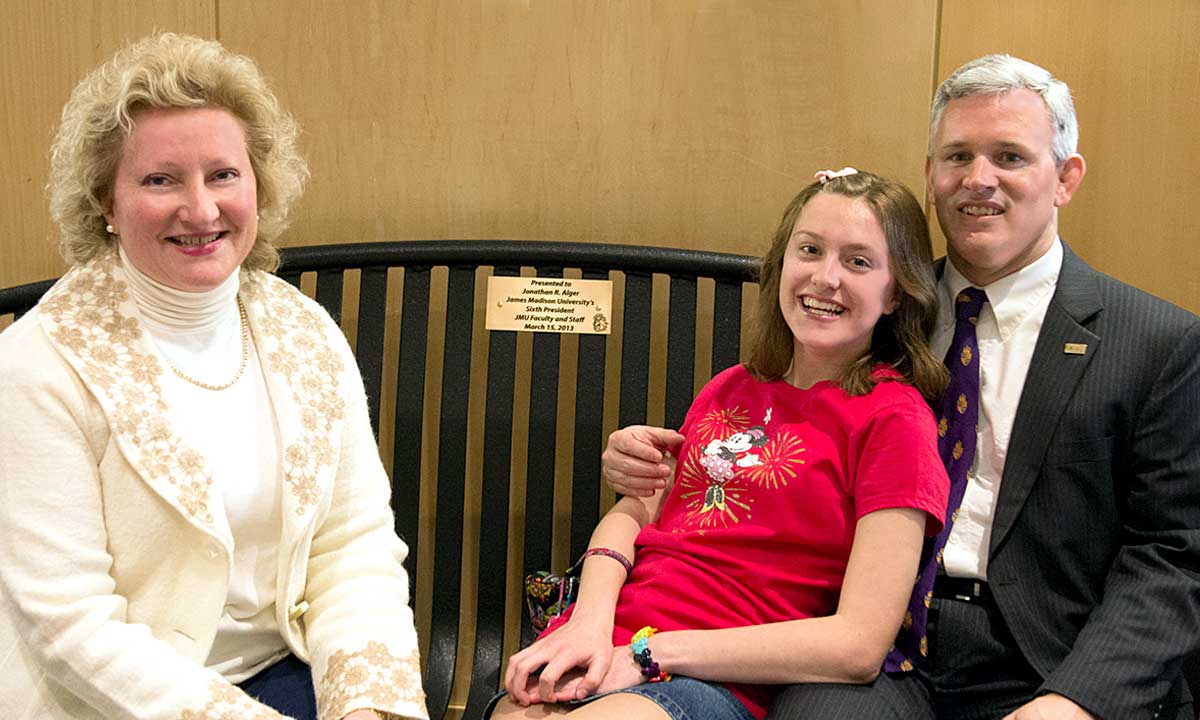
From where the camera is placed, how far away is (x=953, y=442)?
6.08 ft

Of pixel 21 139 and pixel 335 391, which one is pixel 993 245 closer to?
pixel 335 391

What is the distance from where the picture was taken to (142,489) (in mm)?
1575

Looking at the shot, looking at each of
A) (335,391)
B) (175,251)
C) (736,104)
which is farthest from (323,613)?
(736,104)

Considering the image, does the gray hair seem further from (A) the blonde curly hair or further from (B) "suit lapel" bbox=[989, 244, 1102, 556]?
(A) the blonde curly hair

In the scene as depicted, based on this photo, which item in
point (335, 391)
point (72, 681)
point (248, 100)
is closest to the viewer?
point (72, 681)

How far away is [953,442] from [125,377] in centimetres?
123

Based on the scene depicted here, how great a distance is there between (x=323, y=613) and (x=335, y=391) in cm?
34

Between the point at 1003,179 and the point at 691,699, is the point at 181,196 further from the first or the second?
the point at 1003,179

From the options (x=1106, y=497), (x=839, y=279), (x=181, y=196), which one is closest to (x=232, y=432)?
(x=181, y=196)

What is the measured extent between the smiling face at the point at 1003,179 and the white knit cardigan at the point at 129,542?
41.1 inches

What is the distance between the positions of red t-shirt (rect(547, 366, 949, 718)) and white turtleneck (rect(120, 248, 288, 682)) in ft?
1.56

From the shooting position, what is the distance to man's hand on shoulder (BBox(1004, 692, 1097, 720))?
162cm

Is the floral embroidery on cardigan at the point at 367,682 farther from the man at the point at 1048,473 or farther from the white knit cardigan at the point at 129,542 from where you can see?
the man at the point at 1048,473

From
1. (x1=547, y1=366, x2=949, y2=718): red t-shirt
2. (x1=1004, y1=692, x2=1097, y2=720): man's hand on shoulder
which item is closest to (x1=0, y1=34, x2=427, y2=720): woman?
(x1=547, y1=366, x2=949, y2=718): red t-shirt
